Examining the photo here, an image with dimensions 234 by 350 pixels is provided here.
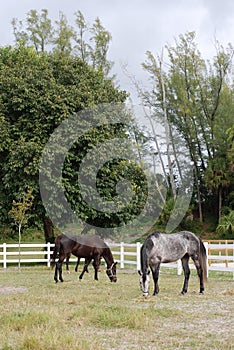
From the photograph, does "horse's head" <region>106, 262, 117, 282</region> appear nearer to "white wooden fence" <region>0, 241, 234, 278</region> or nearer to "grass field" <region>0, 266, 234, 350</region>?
"white wooden fence" <region>0, 241, 234, 278</region>

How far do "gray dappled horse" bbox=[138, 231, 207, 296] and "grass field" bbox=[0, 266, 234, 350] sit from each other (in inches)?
15.4

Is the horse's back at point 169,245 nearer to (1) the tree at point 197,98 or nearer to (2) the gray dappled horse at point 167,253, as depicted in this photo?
(2) the gray dappled horse at point 167,253

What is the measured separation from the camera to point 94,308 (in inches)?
315

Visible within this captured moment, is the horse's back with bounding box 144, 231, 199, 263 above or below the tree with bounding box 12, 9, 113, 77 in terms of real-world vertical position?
below

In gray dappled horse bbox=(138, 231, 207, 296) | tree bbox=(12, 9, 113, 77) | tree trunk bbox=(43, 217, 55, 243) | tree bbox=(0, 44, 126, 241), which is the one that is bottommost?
gray dappled horse bbox=(138, 231, 207, 296)

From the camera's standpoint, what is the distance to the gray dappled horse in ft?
33.3

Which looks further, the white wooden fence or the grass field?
the white wooden fence

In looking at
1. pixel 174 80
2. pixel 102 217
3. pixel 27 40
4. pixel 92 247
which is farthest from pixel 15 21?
pixel 92 247

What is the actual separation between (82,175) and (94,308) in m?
13.5

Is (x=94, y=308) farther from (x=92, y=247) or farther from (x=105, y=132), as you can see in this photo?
(x=105, y=132)

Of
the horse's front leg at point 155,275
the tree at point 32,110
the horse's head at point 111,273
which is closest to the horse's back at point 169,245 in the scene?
the horse's front leg at point 155,275

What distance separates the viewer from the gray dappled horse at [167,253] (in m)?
10.2

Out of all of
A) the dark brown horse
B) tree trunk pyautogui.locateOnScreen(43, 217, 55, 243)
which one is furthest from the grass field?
tree trunk pyautogui.locateOnScreen(43, 217, 55, 243)

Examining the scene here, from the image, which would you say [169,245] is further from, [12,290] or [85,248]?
[85,248]
